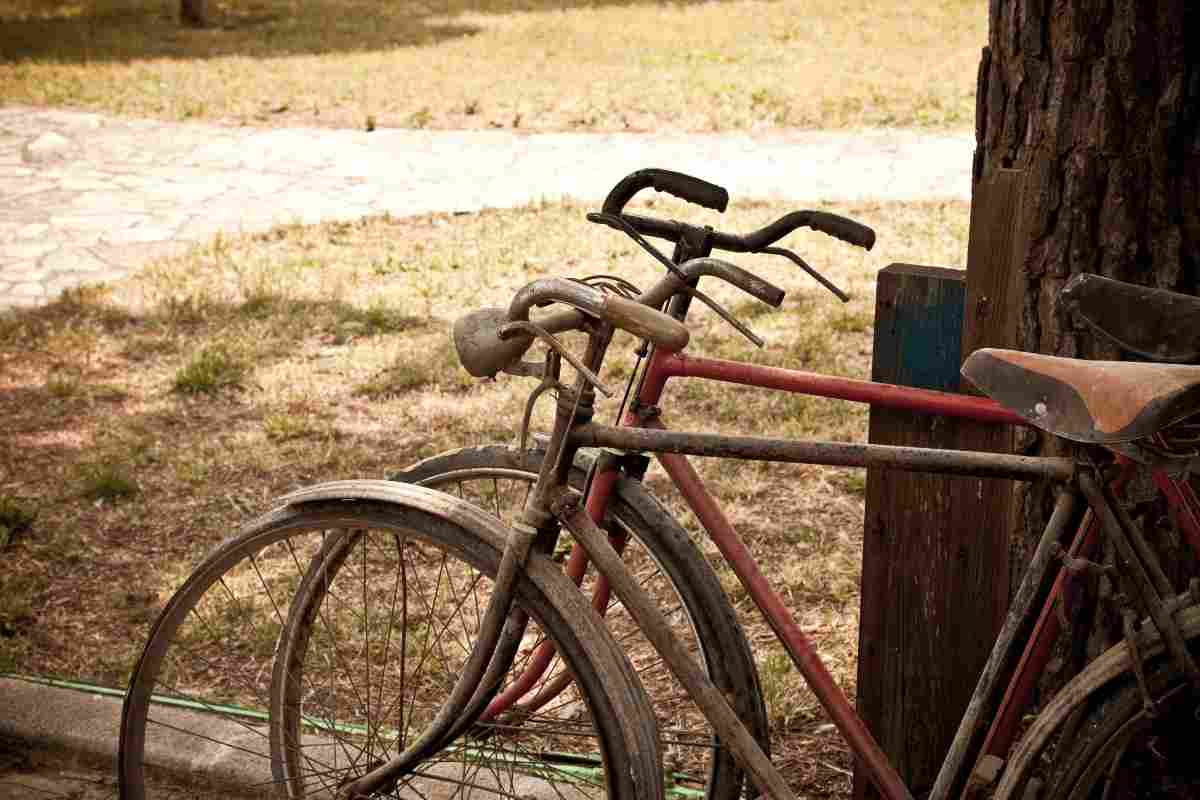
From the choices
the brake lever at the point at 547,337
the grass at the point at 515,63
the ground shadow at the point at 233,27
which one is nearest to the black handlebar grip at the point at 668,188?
the brake lever at the point at 547,337

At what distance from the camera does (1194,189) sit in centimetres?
235

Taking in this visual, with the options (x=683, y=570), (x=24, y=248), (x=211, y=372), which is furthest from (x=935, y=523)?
(x=24, y=248)

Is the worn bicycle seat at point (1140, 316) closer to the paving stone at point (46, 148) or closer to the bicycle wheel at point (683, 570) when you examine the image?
the bicycle wheel at point (683, 570)

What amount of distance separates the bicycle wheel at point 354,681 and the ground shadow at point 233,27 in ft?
33.6

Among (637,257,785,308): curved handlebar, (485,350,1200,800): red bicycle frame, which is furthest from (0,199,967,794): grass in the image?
(637,257,785,308): curved handlebar

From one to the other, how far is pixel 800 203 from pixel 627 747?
5869 mm

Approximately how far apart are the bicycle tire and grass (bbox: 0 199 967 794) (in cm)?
109

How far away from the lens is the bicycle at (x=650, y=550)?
1.92 meters

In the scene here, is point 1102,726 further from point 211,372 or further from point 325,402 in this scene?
point 211,372

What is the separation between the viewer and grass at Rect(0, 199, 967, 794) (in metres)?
3.88

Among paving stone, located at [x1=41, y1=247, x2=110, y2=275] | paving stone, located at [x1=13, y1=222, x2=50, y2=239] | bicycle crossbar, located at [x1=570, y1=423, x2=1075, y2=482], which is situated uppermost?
bicycle crossbar, located at [x1=570, y1=423, x2=1075, y2=482]

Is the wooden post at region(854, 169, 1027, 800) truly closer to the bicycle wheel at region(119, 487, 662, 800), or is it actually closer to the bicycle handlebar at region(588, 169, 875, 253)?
the bicycle handlebar at region(588, 169, 875, 253)

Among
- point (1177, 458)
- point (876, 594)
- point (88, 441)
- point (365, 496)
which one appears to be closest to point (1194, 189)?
point (1177, 458)

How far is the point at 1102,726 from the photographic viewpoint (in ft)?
6.35
